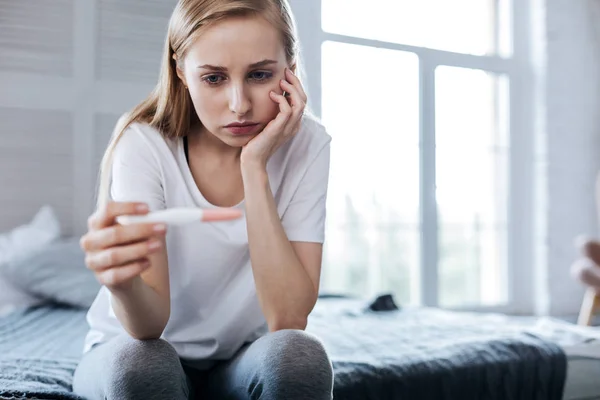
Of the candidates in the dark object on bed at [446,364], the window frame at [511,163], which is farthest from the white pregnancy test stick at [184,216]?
the window frame at [511,163]

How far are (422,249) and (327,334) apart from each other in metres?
1.83


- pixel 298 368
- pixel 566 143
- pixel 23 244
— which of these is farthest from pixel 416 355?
pixel 566 143

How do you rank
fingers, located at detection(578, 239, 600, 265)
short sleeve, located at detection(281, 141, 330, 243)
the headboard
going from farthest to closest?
1. the headboard
2. short sleeve, located at detection(281, 141, 330, 243)
3. fingers, located at detection(578, 239, 600, 265)

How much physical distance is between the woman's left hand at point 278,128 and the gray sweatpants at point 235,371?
10.4 inches

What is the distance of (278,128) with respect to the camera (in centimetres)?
89

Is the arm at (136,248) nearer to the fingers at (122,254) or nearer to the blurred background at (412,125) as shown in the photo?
the fingers at (122,254)

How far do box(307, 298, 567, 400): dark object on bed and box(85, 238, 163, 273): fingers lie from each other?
52cm

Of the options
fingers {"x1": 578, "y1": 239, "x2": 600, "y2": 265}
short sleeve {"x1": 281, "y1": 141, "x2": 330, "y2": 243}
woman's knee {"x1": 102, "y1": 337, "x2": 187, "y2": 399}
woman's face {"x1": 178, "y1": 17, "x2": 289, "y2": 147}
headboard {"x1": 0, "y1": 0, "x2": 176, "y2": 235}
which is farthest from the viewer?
headboard {"x1": 0, "y1": 0, "x2": 176, "y2": 235}

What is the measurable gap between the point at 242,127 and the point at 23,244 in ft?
5.04

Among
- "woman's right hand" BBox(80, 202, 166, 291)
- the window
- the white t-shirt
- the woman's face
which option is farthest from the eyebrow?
the window

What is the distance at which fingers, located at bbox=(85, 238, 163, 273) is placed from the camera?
0.57 m

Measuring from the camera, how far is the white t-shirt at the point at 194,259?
0.88 m

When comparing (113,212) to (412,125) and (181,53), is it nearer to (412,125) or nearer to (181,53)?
(181,53)

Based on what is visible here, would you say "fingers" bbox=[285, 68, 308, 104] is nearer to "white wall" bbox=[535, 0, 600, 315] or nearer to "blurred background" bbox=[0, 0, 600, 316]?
"blurred background" bbox=[0, 0, 600, 316]
